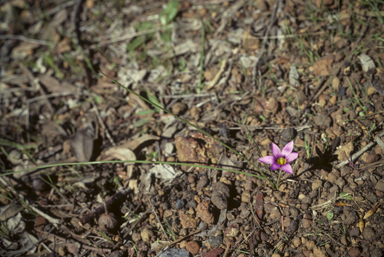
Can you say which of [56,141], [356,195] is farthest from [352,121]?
[56,141]

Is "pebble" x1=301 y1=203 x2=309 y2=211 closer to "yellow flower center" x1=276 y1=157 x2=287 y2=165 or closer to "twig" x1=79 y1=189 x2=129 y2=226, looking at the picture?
"yellow flower center" x1=276 y1=157 x2=287 y2=165

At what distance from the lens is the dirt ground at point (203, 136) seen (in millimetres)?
1870

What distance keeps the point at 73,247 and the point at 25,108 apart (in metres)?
1.96

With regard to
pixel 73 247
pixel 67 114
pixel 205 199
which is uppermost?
pixel 67 114

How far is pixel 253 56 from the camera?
9.10ft

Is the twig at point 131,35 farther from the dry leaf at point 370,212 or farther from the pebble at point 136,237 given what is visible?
the dry leaf at point 370,212

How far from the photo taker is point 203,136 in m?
2.32

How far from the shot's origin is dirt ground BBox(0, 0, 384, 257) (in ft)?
6.14

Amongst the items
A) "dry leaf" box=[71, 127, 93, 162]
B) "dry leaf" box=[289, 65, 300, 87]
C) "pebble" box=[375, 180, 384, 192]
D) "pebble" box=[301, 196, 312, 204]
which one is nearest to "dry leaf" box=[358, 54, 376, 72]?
"dry leaf" box=[289, 65, 300, 87]

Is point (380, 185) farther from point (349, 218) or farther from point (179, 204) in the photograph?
point (179, 204)

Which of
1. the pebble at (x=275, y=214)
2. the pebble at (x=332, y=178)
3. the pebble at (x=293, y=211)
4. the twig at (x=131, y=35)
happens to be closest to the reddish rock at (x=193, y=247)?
the pebble at (x=275, y=214)

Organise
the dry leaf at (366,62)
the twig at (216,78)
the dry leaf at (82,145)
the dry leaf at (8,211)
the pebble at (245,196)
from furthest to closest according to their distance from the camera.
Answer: the twig at (216,78), the dry leaf at (82,145), the dry leaf at (8,211), the dry leaf at (366,62), the pebble at (245,196)

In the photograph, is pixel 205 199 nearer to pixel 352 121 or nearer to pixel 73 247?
pixel 73 247

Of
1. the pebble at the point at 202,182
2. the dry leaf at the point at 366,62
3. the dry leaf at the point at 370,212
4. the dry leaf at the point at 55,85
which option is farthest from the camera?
the dry leaf at the point at 55,85
